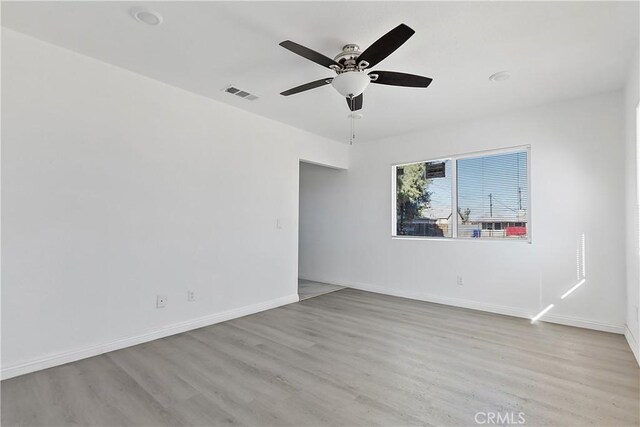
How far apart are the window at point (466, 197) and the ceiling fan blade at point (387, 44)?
280 centimetres

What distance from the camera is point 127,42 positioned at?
2.53 metres

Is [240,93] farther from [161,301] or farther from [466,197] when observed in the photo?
[466,197]

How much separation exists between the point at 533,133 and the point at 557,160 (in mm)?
430

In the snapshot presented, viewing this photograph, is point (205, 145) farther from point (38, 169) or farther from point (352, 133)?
point (352, 133)

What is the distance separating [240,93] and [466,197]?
3.34 m

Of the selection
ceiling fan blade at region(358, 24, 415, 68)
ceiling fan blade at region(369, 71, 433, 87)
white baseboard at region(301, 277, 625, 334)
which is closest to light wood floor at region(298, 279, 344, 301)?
white baseboard at region(301, 277, 625, 334)

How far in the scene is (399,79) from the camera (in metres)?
2.51

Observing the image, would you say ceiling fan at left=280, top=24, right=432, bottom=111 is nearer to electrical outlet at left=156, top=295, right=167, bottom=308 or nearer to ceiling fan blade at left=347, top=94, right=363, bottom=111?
ceiling fan blade at left=347, top=94, right=363, bottom=111

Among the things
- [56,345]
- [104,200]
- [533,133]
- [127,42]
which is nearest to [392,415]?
[56,345]

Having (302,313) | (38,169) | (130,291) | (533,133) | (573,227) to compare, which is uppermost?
(533,133)

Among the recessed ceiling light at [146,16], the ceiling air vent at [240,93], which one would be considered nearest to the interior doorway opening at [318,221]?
the ceiling air vent at [240,93]

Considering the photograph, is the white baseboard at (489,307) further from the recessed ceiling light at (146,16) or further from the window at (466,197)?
the recessed ceiling light at (146,16)

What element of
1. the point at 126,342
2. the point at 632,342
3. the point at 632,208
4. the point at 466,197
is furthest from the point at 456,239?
the point at 126,342

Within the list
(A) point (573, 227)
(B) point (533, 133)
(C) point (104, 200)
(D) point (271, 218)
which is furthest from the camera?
(D) point (271, 218)
